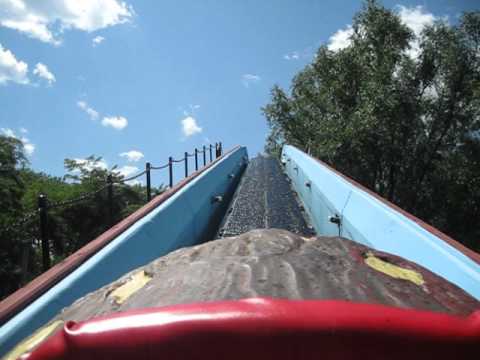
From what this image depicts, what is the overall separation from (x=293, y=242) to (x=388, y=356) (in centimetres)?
94

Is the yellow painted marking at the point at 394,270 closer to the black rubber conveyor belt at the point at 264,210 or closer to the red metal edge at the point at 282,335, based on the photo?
the red metal edge at the point at 282,335

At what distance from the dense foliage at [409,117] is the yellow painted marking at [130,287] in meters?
19.2

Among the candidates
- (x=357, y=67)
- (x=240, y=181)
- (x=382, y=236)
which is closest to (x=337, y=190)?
(x=382, y=236)

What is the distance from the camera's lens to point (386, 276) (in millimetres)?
1476

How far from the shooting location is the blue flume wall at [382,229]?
2246 mm

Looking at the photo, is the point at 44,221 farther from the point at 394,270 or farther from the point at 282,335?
the point at 282,335

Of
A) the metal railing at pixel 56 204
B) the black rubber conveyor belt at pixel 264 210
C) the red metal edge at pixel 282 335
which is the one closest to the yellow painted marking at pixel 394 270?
the red metal edge at pixel 282 335

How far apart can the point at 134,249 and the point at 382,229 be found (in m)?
1.80

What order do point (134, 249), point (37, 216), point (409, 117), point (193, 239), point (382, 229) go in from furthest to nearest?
point (409, 117)
point (37, 216)
point (193, 239)
point (382, 229)
point (134, 249)

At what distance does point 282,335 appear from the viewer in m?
0.88

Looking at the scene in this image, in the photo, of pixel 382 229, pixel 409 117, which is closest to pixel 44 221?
pixel 382 229

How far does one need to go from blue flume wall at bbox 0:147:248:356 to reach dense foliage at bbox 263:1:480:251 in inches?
626

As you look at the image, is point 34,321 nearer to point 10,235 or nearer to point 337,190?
point 337,190

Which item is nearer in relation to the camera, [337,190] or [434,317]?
[434,317]
